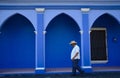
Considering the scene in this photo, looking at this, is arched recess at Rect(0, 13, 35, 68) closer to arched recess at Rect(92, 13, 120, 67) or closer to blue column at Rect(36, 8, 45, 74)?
blue column at Rect(36, 8, 45, 74)

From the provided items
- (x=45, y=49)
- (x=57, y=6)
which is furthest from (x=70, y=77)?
(x=57, y=6)

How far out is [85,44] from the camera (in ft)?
39.4

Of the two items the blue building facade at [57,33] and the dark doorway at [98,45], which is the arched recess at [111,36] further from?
the dark doorway at [98,45]

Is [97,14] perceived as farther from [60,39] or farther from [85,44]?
[60,39]

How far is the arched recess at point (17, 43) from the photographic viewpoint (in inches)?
515

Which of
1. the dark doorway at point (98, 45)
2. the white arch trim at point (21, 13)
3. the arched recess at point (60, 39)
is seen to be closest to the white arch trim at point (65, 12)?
the white arch trim at point (21, 13)

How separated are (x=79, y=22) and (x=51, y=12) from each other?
156 centimetres

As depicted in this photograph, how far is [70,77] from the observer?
10.8m

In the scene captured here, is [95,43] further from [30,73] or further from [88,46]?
[30,73]

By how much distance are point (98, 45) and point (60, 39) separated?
7.41 feet

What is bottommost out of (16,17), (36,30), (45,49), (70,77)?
(70,77)

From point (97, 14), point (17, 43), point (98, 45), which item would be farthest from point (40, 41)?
Answer: point (98, 45)

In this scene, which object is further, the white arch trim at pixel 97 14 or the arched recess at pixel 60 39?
the arched recess at pixel 60 39

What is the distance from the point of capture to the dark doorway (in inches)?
530
